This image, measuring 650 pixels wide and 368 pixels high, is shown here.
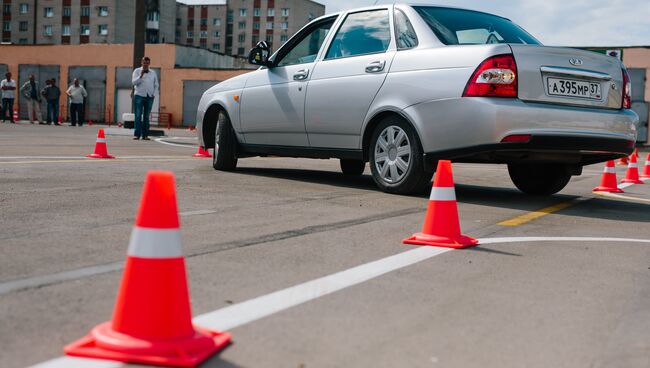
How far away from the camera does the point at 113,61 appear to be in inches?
2066

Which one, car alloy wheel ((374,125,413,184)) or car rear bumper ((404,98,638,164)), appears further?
car alloy wheel ((374,125,413,184))

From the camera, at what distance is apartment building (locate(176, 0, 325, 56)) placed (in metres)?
106

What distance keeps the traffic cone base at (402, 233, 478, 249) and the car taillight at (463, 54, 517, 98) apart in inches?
81.8

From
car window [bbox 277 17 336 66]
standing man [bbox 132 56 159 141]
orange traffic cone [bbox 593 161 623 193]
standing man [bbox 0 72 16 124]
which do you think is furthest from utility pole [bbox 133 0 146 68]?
orange traffic cone [bbox 593 161 623 193]

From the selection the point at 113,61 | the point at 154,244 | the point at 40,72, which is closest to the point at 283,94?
the point at 154,244

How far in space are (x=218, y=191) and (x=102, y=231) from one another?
98.4 inches

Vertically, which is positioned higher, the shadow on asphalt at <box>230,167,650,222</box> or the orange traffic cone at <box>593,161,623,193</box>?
the orange traffic cone at <box>593,161,623,193</box>

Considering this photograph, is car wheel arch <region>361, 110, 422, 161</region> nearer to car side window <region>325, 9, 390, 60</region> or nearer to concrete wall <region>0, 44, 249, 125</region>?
car side window <region>325, 9, 390, 60</region>

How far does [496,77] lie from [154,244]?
4.57m

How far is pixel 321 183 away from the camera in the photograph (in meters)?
8.68

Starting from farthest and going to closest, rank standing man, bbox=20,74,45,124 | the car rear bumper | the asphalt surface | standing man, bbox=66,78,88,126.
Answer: standing man, bbox=20,74,45,124, standing man, bbox=66,78,88,126, the car rear bumper, the asphalt surface

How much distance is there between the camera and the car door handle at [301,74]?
8.39 meters

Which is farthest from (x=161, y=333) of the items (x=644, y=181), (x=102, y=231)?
(x=644, y=181)

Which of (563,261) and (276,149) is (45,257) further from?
(276,149)
